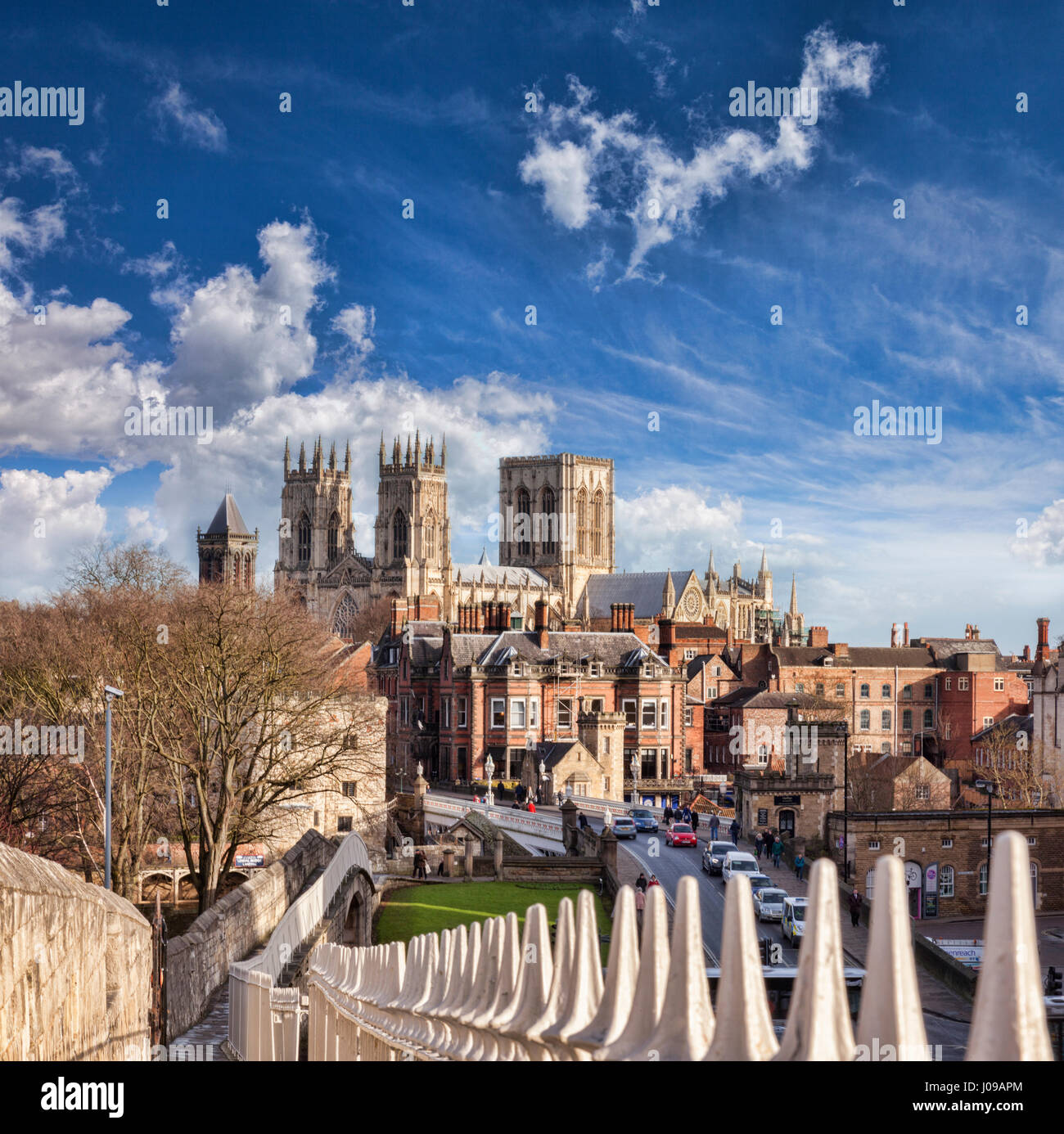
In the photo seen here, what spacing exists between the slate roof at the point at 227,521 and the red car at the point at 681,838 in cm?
13454

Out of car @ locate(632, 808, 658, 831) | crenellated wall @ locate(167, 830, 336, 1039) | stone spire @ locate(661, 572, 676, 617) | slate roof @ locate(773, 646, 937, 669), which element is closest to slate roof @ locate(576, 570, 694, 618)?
stone spire @ locate(661, 572, 676, 617)

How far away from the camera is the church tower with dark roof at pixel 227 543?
170 m

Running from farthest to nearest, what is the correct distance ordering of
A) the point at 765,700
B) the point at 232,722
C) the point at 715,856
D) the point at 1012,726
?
the point at 765,700 < the point at 1012,726 < the point at 715,856 < the point at 232,722

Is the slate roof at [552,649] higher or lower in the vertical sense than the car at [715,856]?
higher

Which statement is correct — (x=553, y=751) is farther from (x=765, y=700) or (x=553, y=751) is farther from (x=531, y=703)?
(x=765, y=700)

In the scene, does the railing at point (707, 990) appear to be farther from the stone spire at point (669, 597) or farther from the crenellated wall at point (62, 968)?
the stone spire at point (669, 597)

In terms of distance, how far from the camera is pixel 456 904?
120 ft

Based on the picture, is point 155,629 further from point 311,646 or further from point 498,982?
point 498,982

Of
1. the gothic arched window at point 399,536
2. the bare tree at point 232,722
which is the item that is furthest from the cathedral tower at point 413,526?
the bare tree at point 232,722

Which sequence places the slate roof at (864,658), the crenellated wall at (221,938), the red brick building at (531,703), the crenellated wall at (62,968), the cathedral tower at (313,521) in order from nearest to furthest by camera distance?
the crenellated wall at (62,968)
the crenellated wall at (221,938)
the red brick building at (531,703)
the slate roof at (864,658)
the cathedral tower at (313,521)

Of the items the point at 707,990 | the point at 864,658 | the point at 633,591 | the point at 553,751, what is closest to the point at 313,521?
the point at 633,591

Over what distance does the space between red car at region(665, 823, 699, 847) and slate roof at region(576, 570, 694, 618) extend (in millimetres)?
108101

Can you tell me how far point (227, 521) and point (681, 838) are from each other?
135913 millimetres

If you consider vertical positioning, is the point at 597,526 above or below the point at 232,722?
above
